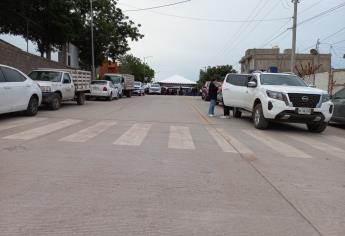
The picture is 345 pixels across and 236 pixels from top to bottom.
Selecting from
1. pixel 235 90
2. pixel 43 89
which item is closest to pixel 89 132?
pixel 235 90

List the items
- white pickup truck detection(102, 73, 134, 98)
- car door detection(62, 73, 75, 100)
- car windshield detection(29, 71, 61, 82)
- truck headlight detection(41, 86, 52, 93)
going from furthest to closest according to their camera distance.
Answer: white pickup truck detection(102, 73, 134, 98)
car door detection(62, 73, 75, 100)
car windshield detection(29, 71, 61, 82)
truck headlight detection(41, 86, 52, 93)

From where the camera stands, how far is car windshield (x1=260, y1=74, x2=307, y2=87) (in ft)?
53.6

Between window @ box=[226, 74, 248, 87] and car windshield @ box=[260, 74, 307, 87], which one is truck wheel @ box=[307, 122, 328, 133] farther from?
window @ box=[226, 74, 248, 87]

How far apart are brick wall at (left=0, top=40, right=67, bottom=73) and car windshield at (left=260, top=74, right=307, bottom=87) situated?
1442cm

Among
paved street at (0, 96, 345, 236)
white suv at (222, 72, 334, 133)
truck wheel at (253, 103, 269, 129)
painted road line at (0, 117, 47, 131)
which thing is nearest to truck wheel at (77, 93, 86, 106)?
painted road line at (0, 117, 47, 131)

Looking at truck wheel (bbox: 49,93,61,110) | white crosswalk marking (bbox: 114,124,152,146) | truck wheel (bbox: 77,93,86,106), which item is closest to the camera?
white crosswalk marking (bbox: 114,124,152,146)

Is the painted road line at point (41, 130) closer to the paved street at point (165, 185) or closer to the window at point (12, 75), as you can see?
the paved street at point (165, 185)

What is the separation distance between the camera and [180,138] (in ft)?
39.5

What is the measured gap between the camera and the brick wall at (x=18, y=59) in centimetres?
2565

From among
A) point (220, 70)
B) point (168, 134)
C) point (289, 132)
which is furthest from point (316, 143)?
point (220, 70)

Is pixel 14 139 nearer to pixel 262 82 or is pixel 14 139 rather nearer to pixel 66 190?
pixel 66 190

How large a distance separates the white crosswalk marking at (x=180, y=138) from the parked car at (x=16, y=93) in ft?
16.0

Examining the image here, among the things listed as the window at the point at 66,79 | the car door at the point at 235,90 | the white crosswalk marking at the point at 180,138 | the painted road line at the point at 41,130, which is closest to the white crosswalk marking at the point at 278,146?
the white crosswalk marking at the point at 180,138

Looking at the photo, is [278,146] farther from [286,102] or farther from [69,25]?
[69,25]
